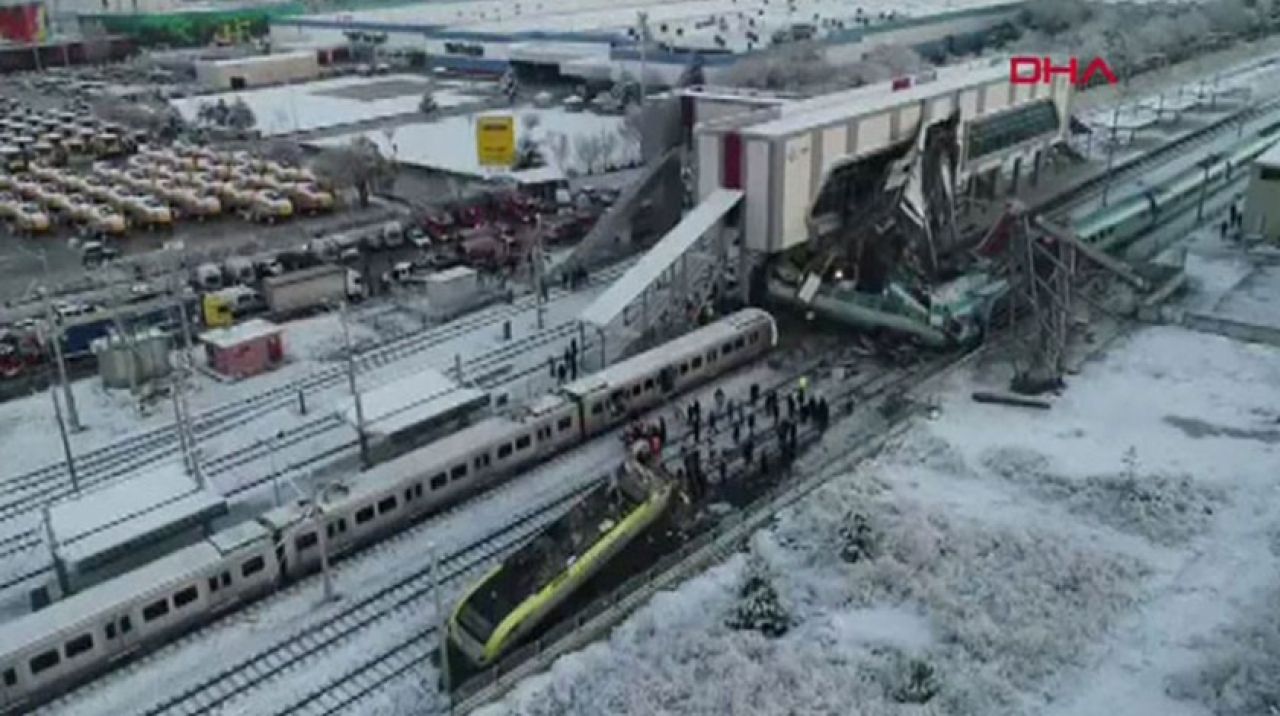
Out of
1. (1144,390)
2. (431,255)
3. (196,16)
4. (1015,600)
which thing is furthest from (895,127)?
(196,16)

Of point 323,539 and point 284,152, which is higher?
point 284,152

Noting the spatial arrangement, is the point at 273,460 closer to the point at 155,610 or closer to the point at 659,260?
the point at 155,610

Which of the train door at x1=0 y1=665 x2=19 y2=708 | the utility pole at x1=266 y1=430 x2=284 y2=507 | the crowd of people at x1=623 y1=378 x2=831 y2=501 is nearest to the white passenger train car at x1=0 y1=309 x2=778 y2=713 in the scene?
the train door at x1=0 y1=665 x2=19 y2=708

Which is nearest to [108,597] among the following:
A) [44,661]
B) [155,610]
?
[155,610]

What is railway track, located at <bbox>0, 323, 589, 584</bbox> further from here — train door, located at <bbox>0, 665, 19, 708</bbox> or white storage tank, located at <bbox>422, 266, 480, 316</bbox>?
train door, located at <bbox>0, 665, 19, 708</bbox>

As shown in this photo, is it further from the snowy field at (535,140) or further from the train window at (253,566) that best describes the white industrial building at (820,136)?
the snowy field at (535,140)
